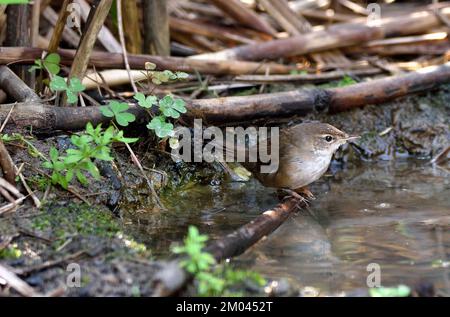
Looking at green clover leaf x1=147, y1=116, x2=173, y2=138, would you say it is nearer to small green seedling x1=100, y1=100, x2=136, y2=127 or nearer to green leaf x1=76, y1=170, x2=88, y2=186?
small green seedling x1=100, y1=100, x2=136, y2=127

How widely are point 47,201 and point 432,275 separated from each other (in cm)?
240

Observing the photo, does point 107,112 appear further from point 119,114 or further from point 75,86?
point 75,86

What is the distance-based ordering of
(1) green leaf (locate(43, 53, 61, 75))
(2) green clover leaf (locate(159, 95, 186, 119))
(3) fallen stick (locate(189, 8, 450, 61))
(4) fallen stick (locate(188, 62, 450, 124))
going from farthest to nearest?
1. (3) fallen stick (locate(189, 8, 450, 61))
2. (4) fallen stick (locate(188, 62, 450, 124))
3. (1) green leaf (locate(43, 53, 61, 75))
4. (2) green clover leaf (locate(159, 95, 186, 119))

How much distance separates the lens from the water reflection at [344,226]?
3956 millimetres

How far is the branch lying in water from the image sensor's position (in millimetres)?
3270

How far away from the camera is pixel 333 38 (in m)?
7.84

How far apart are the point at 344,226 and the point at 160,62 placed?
94.4 inches

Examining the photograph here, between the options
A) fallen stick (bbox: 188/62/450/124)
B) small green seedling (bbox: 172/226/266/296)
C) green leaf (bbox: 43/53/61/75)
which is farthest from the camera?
fallen stick (bbox: 188/62/450/124)

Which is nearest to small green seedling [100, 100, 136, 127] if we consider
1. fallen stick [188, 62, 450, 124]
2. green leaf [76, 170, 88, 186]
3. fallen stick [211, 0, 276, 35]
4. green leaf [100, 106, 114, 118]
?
green leaf [100, 106, 114, 118]

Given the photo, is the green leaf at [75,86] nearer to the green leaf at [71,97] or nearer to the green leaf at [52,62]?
the green leaf at [71,97]

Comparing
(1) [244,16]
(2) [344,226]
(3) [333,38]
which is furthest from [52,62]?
(3) [333,38]

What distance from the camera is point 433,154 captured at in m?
7.23

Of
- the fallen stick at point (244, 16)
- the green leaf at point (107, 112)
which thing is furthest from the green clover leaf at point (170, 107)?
the fallen stick at point (244, 16)

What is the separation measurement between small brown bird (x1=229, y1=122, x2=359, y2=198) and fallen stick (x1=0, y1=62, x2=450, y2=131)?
1.72 feet
